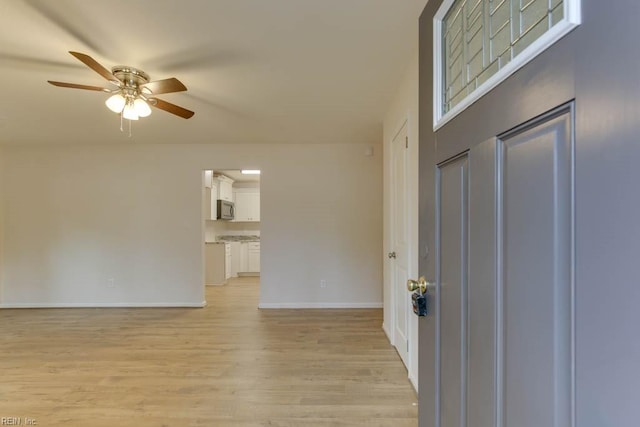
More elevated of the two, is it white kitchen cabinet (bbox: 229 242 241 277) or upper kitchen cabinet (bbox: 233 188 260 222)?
upper kitchen cabinet (bbox: 233 188 260 222)

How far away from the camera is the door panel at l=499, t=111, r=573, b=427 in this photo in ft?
1.59

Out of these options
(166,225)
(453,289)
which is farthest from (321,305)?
(453,289)

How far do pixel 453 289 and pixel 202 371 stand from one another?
2365mm

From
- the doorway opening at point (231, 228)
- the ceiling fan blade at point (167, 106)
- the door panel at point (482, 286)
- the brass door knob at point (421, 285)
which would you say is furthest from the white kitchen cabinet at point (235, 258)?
the door panel at point (482, 286)

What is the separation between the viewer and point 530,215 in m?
0.55

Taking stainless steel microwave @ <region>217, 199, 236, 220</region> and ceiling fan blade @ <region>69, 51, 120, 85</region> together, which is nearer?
ceiling fan blade @ <region>69, 51, 120, 85</region>

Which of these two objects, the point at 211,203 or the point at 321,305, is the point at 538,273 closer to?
the point at 321,305

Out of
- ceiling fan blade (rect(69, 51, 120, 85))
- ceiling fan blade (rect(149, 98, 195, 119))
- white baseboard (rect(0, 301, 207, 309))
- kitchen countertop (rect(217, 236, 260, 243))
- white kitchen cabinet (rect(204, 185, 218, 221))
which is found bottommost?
white baseboard (rect(0, 301, 207, 309))

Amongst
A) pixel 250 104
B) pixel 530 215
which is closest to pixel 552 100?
pixel 530 215

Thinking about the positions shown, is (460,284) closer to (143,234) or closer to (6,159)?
(143,234)

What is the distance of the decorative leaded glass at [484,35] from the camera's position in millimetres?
595

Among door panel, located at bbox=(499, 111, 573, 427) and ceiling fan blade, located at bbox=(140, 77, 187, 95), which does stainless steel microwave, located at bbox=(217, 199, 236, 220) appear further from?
door panel, located at bbox=(499, 111, 573, 427)

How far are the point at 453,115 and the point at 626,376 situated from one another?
2.09 ft

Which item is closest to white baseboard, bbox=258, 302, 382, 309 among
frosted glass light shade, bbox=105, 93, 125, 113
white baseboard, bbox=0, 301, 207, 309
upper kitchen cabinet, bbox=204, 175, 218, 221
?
white baseboard, bbox=0, 301, 207, 309
